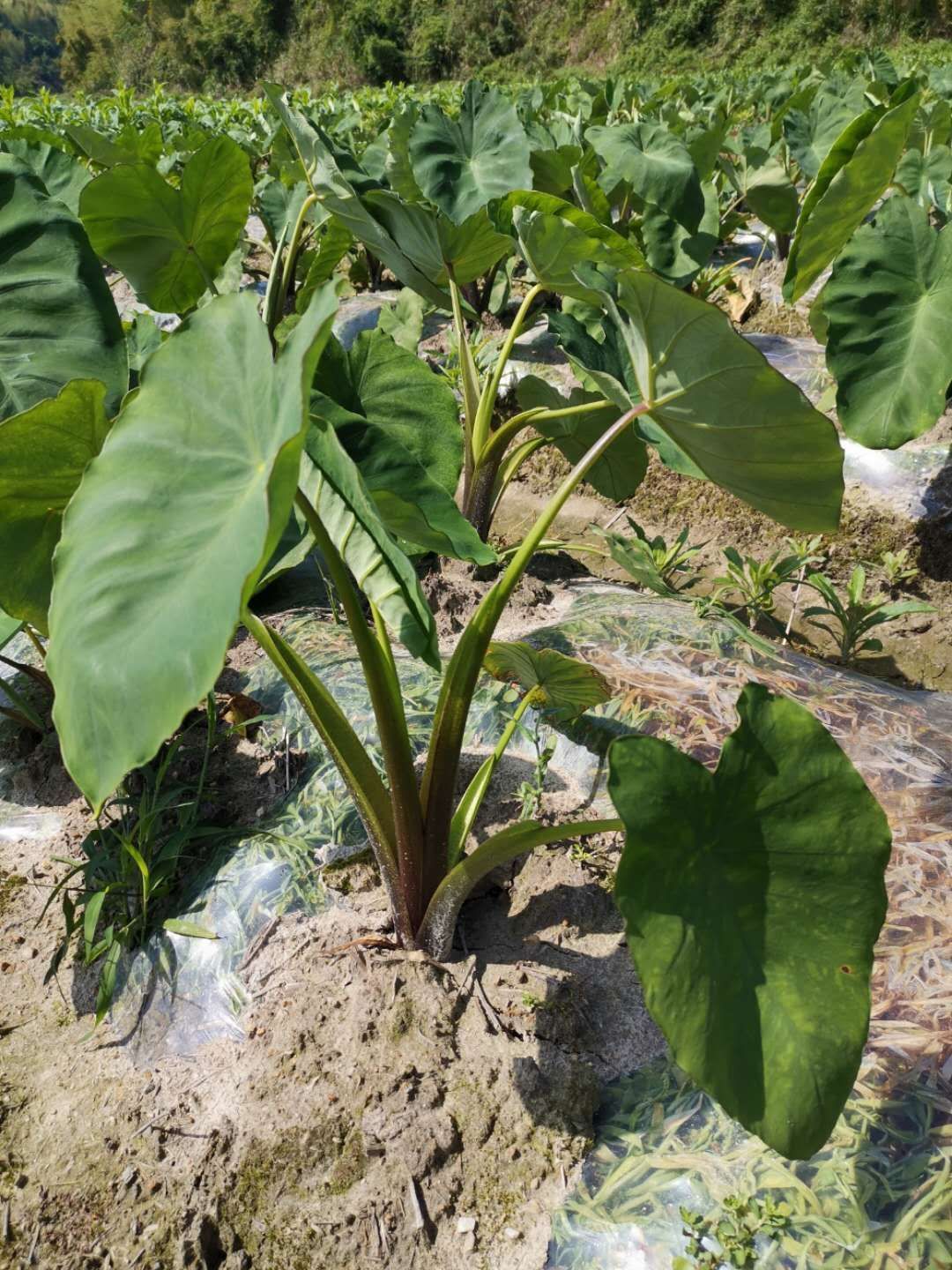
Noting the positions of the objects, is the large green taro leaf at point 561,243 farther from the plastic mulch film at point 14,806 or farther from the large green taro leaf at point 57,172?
the plastic mulch film at point 14,806

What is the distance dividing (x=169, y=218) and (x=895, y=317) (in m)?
1.79

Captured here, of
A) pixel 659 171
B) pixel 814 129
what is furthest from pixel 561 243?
pixel 814 129

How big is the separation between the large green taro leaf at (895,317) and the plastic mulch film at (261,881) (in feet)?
4.42

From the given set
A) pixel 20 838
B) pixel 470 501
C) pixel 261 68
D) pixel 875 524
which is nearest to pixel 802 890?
pixel 20 838

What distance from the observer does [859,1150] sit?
0.96m

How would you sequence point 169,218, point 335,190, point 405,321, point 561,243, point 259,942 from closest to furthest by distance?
point 259,942 → point 561,243 → point 335,190 → point 169,218 → point 405,321

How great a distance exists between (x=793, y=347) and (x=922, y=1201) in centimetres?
307

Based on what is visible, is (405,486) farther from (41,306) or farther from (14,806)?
(14,806)

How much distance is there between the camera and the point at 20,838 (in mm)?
1678

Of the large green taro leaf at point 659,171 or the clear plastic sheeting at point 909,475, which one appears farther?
the large green taro leaf at point 659,171

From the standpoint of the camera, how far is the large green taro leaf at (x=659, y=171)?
3.23 m

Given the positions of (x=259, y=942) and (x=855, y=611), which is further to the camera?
(x=855, y=611)

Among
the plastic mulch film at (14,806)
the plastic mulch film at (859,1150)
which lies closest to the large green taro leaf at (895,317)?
the plastic mulch film at (859,1150)

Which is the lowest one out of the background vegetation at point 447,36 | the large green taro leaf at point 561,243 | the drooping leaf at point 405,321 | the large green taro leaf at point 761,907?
the background vegetation at point 447,36
